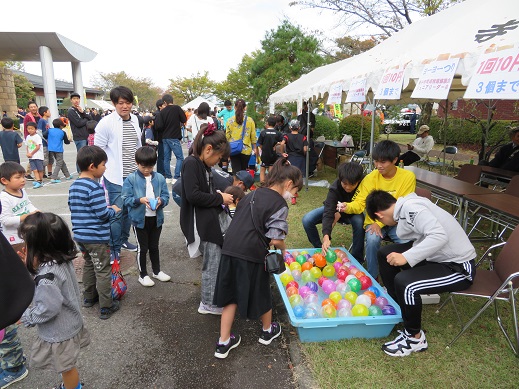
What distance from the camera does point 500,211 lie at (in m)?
3.45

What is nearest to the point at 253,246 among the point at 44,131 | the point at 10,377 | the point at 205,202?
the point at 205,202

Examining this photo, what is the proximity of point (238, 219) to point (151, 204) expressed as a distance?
1166 mm

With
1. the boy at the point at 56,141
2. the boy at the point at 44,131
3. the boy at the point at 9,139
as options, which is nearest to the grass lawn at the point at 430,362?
the boy at the point at 9,139

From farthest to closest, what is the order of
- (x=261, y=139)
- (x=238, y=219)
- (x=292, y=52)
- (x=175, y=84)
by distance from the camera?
(x=175, y=84) < (x=292, y=52) < (x=261, y=139) < (x=238, y=219)

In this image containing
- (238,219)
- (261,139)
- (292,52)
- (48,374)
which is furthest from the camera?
(292,52)

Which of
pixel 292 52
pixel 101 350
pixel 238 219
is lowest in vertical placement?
pixel 101 350

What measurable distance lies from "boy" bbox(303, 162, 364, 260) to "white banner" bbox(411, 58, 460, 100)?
97cm

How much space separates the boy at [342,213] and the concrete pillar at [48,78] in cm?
1924

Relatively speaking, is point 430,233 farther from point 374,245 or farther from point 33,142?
point 33,142

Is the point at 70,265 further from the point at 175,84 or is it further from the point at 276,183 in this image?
the point at 175,84

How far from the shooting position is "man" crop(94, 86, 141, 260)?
3.71 m

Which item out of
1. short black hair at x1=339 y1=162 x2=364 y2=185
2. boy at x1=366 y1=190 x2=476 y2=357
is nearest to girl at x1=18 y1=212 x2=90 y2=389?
boy at x1=366 y1=190 x2=476 y2=357

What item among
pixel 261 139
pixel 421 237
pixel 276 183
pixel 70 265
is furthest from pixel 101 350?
pixel 261 139

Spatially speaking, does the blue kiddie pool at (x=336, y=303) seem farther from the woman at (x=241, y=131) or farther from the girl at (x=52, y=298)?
the woman at (x=241, y=131)
